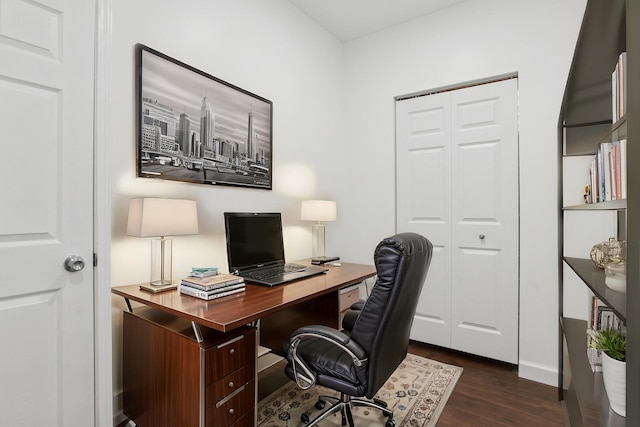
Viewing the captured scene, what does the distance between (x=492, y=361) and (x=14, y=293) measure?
2.94 m

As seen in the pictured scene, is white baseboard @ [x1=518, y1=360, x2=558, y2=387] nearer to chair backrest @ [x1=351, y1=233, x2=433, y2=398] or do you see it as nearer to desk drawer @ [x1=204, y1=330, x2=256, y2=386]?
chair backrest @ [x1=351, y1=233, x2=433, y2=398]

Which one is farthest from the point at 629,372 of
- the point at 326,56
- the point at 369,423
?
the point at 326,56

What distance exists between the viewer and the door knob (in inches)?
51.7

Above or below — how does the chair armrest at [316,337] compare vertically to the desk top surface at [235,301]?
below

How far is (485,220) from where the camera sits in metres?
2.57

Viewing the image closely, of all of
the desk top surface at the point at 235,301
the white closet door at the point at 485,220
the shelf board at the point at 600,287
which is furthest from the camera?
the white closet door at the point at 485,220

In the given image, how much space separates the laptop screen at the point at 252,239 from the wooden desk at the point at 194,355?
1.03 feet

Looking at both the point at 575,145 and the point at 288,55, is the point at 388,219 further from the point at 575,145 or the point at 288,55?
the point at 288,55

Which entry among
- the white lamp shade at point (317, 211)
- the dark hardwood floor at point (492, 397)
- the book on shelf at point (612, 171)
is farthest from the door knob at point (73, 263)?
the book on shelf at point (612, 171)

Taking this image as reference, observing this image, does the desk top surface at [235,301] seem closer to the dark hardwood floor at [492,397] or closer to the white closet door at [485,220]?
the dark hardwood floor at [492,397]

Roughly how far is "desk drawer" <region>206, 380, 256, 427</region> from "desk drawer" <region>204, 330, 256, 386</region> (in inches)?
4.1

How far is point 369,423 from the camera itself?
1739 millimetres

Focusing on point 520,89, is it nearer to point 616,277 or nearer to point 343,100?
point 343,100

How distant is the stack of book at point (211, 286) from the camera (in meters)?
1.51
